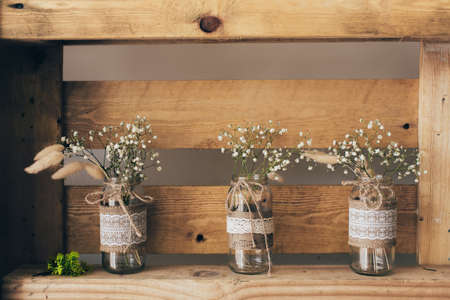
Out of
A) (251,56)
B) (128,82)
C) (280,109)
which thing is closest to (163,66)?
(128,82)

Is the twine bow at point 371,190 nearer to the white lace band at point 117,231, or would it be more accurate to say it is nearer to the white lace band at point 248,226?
the white lace band at point 248,226

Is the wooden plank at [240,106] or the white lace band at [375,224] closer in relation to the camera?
the white lace band at [375,224]

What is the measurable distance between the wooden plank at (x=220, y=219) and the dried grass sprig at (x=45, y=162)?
20 cm

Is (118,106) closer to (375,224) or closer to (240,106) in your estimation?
(240,106)

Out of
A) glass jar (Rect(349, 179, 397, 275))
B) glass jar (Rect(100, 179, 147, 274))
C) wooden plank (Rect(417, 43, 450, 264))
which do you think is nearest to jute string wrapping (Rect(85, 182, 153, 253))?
glass jar (Rect(100, 179, 147, 274))

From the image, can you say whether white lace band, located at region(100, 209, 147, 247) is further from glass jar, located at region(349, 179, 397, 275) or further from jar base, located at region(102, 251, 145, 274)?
glass jar, located at region(349, 179, 397, 275)

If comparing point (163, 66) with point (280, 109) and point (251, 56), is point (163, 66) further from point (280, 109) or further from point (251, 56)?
point (280, 109)

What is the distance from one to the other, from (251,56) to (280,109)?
0.66 feet

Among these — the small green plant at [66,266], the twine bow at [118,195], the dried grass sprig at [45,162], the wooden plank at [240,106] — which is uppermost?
the wooden plank at [240,106]

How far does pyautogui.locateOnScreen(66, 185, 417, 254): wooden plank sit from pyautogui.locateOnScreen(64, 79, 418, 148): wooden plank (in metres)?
0.13

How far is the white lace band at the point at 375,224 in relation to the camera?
39.6 inches

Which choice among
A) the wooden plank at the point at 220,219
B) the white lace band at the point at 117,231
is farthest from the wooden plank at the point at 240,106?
the white lace band at the point at 117,231

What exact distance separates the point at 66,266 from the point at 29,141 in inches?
13.9

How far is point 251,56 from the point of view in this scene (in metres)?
1.24
